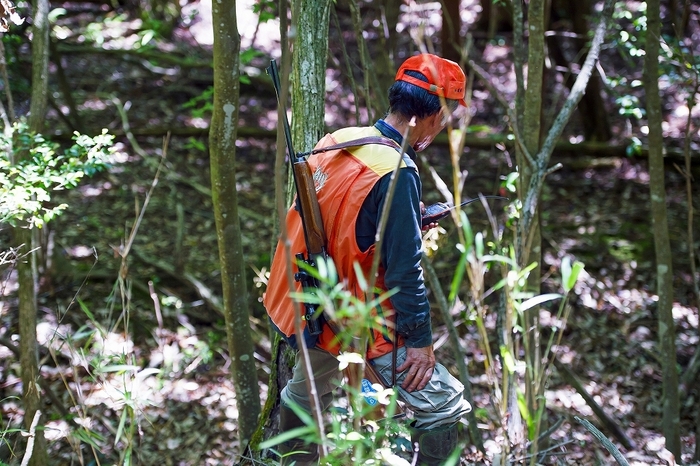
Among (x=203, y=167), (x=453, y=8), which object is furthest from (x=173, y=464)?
(x=453, y=8)

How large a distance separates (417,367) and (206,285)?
3546 mm

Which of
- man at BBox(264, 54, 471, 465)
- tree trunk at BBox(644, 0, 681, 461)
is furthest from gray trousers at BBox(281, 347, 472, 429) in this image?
tree trunk at BBox(644, 0, 681, 461)

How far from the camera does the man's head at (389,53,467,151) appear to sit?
2260mm

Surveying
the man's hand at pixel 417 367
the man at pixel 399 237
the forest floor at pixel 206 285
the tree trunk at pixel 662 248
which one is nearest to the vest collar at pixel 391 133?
the man at pixel 399 237

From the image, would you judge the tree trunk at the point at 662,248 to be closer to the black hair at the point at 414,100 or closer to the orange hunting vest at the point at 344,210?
the black hair at the point at 414,100

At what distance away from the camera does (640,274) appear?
580 cm

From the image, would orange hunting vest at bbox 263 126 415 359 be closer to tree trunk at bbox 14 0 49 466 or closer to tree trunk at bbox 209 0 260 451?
tree trunk at bbox 209 0 260 451

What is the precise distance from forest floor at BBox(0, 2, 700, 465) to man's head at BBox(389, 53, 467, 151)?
63.9 inches

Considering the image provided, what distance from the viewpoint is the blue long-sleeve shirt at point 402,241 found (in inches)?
82.9

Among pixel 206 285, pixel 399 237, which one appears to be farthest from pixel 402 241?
pixel 206 285

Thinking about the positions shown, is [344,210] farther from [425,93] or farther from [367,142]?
[425,93]

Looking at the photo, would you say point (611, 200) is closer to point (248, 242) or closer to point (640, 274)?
point (640, 274)

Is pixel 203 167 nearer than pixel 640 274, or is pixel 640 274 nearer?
pixel 640 274

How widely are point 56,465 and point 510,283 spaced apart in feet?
11.3
